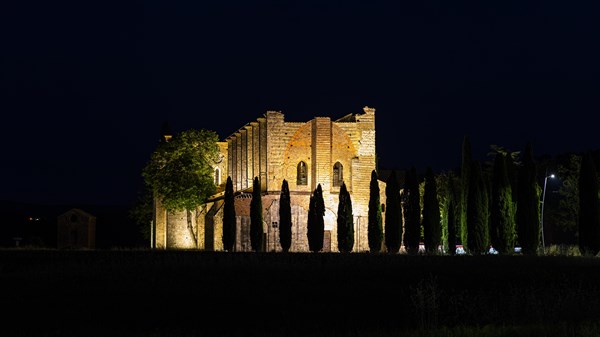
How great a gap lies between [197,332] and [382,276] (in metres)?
9.76

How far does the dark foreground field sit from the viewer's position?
20.7 meters

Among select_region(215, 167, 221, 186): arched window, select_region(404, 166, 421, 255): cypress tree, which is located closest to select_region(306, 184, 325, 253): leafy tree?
select_region(404, 166, 421, 255): cypress tree

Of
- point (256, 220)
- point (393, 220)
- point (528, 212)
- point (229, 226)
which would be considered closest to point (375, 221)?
point (393, 220)

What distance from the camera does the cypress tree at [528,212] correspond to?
42.0 metres

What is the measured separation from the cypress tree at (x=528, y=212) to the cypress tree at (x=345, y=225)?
1032cm

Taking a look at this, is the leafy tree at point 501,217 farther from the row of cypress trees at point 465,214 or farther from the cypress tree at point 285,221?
the cypress tree at point 285,221

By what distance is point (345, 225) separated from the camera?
49.3 m

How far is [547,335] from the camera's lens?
17844 mm

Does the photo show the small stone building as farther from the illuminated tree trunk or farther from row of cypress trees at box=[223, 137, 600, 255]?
the illuminated tree trunk

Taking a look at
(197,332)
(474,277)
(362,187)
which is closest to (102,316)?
(197,332)

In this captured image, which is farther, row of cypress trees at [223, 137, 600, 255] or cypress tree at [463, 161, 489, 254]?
cypress tree at [463, 161, 489, 254]

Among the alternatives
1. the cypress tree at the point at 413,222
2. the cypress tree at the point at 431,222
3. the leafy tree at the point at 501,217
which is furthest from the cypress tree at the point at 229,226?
the leafy tree at the point at 501,217

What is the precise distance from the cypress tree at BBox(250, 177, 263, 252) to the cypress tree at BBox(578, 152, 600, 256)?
17.0 metres

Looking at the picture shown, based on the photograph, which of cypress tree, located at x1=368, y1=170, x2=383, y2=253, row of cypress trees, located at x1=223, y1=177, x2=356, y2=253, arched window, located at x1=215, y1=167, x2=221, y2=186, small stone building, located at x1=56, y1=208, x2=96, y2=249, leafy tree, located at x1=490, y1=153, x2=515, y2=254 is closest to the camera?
leafy tree, located at x1=490, y1=153, x2=515, y2=254
